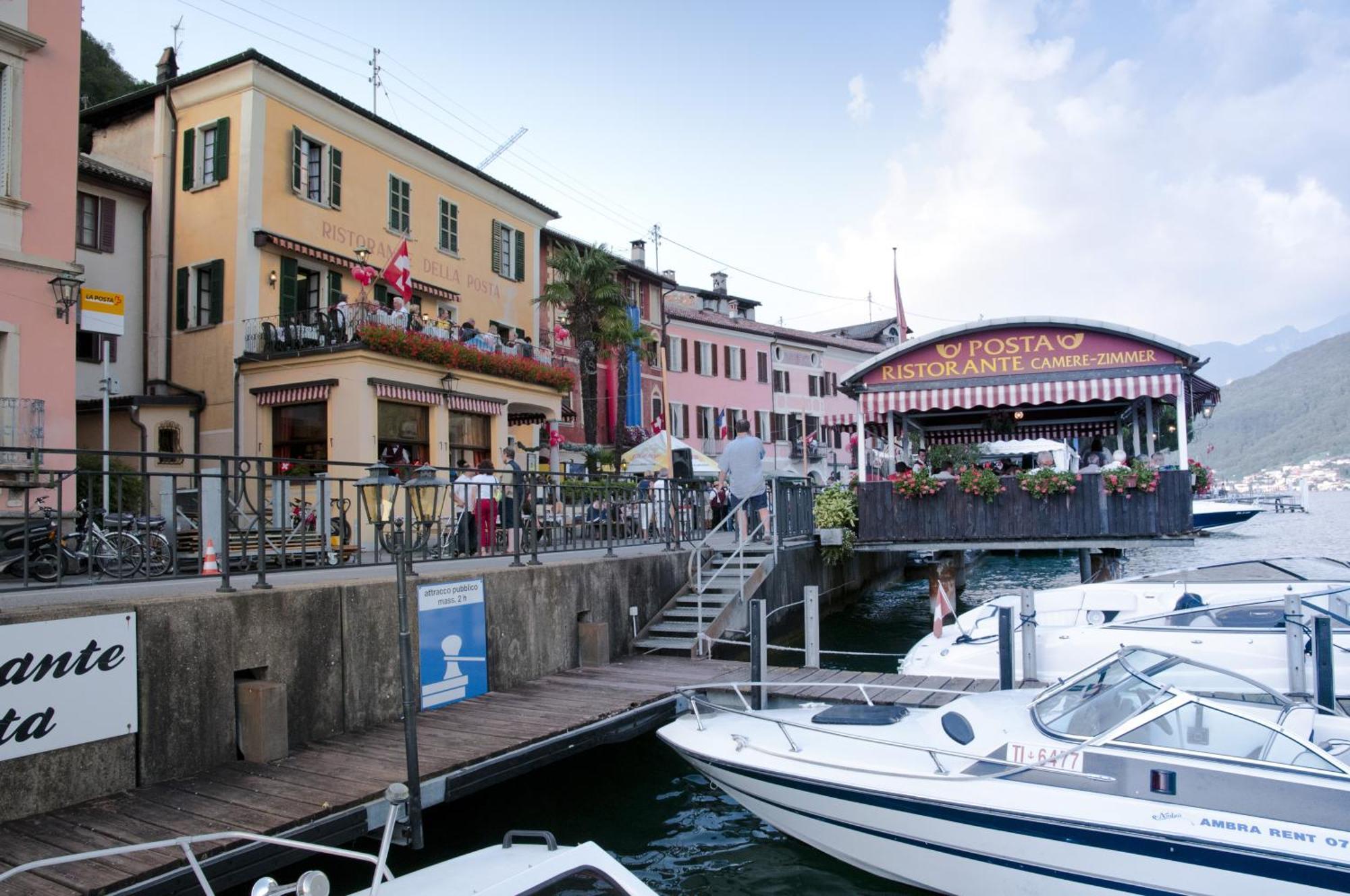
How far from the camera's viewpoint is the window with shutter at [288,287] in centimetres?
2027

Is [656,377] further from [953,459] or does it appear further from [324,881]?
[324,881]

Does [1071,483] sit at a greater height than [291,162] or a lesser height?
lesser

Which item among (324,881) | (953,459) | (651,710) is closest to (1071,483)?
(953,459)

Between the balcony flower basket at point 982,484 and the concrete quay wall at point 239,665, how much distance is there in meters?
9.14

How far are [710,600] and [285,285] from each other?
1311cm

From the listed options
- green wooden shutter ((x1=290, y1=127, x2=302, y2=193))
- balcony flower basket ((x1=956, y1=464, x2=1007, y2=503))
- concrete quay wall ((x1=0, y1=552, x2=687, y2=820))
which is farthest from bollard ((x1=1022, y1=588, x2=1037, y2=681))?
green wooden shutter ((x1=290, y1=127, x2=302, y2=193))

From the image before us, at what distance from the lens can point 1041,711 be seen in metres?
6.45

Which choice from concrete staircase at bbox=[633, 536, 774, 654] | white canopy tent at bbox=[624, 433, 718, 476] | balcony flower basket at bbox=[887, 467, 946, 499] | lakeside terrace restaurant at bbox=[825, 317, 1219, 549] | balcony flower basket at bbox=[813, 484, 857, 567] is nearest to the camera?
concrete staircase at bbox=[633, 536, 774, 654]

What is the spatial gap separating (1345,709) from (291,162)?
20.9 metres

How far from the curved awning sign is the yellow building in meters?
Result: 9.86

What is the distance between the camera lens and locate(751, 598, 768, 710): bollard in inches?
370

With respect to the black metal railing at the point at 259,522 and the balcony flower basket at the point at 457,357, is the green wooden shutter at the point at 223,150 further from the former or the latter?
the black metal railing at the point at 259,522

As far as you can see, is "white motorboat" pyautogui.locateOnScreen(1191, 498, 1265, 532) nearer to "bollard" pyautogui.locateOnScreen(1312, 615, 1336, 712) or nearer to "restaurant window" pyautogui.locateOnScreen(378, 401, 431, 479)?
"restaurant window" pyautogui.locateOnScreen(378, 401, 431, 479)

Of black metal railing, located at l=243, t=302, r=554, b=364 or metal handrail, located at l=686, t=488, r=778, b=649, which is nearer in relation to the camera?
metal handrail, located at l=686, t=488, r=778, b=649
